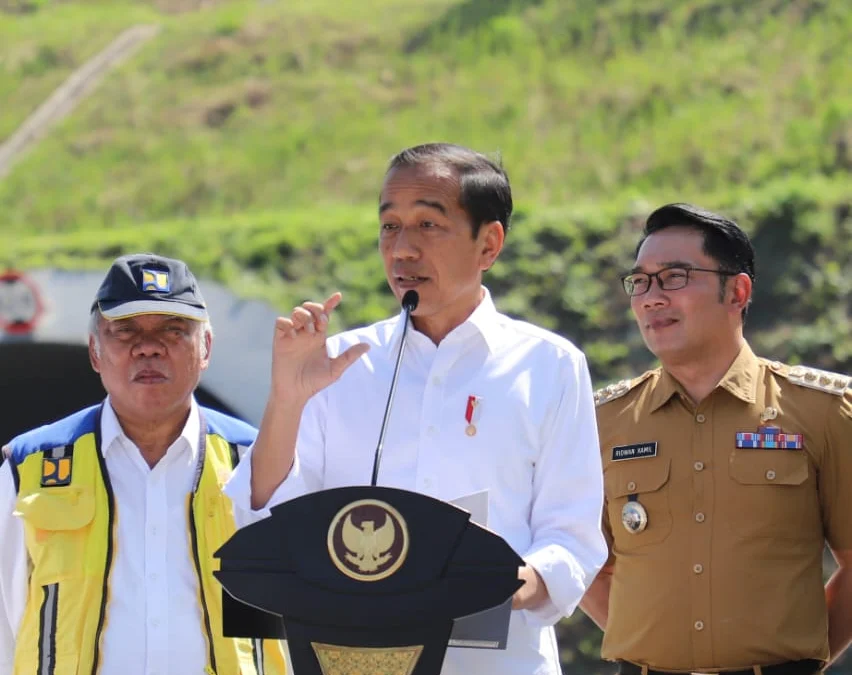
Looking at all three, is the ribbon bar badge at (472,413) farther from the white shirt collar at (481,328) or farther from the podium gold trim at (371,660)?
the podium gold trim at (371,660)

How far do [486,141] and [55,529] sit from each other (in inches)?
245

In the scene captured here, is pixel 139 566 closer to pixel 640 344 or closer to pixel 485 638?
pixel 485 638

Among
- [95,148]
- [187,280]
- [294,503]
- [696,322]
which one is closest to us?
[294,503]

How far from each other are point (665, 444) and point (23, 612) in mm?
1689

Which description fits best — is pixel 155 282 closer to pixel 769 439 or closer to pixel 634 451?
pixel 634 451

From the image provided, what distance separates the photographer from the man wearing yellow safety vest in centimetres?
319

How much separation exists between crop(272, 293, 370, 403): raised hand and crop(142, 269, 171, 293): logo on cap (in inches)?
30.2

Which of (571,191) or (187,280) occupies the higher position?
(571,191)

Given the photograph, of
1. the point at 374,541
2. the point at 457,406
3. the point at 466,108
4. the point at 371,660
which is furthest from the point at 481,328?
the point at 466,108

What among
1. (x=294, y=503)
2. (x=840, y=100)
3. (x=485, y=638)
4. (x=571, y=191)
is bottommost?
(x=485, y=638)

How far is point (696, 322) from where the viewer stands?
12.2 feet

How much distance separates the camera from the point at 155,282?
3.40 metres

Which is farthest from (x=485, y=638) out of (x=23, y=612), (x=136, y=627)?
(x=23, y=612)

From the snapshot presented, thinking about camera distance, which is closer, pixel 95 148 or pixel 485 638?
pixel 485 638
